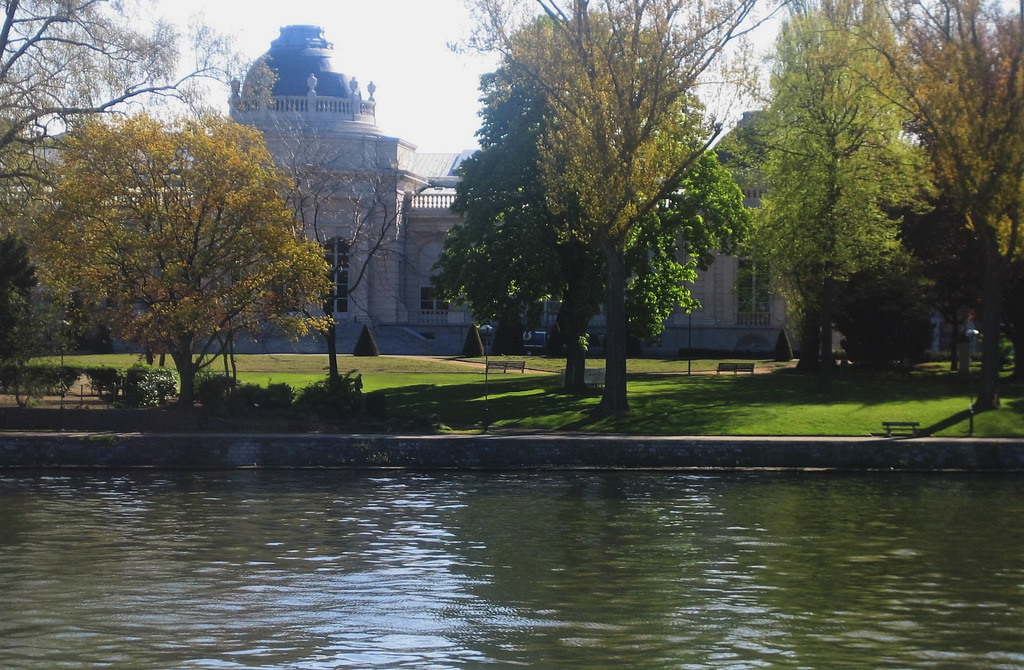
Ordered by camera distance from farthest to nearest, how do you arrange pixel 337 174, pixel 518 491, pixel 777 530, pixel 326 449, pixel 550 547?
1. pixel 337 174
2. pixel 326 449
3. pixel 518 491
4. pixel 777 530
5. pixel 550 547

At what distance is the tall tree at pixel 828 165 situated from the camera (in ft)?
108

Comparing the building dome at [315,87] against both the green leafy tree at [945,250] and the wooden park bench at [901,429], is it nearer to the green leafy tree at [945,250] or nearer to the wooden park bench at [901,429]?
the green leafy tree at [945,250]

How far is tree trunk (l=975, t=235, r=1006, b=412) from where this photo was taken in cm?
3080

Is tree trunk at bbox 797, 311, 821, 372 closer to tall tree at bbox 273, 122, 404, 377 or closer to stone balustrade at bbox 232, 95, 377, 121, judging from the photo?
tall tree at bbox 273, 122, 404, 377

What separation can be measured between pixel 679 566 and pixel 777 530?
334 cm

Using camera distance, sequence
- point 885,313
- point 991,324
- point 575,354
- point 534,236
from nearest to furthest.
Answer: point 991,324 → point 534,236 → point 575,354 → point 885,313

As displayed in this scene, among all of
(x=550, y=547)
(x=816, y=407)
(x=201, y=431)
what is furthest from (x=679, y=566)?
(x=816, y=407)

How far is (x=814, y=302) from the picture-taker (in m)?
38.5

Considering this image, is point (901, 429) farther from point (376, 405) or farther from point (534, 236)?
point (376, 405)

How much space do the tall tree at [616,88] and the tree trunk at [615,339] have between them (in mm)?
39

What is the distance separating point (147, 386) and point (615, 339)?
1126 cm

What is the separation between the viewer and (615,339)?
30.4m

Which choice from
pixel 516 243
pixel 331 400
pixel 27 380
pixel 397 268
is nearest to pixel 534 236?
pixel 516 243

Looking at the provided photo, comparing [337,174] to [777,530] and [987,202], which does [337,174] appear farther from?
[777,530]
